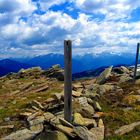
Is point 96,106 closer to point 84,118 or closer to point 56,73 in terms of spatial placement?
point 84,118

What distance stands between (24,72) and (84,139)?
44.3m

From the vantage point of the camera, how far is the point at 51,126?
18.4 metres

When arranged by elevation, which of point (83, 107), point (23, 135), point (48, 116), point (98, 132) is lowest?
point (98, 132)

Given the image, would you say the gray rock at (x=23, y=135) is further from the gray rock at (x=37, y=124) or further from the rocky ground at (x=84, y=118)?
the gray rock at (x=37, y=124)

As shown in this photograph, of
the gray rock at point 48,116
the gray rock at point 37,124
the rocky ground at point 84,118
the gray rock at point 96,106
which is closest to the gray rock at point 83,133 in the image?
the rocky ground at point 84,118

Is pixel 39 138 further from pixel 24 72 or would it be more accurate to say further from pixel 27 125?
pixel 24 72

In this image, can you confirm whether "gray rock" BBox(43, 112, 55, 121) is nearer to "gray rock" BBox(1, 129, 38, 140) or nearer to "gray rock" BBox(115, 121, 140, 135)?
"gray rock" BBox(1, 129, 38, 140)

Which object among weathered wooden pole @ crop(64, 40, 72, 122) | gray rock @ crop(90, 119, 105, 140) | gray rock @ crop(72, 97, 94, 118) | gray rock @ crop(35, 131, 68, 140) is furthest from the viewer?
gray rock @ crop(72, 97, 94, 118)

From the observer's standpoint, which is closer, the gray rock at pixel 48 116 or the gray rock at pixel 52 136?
the gray rock at pixel 52 136

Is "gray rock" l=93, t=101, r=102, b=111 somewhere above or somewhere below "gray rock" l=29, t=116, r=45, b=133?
above

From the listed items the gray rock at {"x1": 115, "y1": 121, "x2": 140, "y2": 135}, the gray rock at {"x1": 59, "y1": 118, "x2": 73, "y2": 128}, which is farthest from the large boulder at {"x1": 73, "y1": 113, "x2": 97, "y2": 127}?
the gray rock at {"x1": 115, "y1": 121, "x2": 140, "y2": 135}

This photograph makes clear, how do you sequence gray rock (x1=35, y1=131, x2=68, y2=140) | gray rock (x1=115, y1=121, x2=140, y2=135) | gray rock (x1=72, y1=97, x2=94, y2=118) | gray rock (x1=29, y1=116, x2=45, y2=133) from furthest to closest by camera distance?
gray rock (x1=72, y1=97, x2=94, y2=118) < gray rock (x1=115, y1=121, x2=140, y2=135) < gray rock (x1=29, y1=116, x2=45, y2=133) < gray rock (x1=35, y1=131, x2=68, y2=140)

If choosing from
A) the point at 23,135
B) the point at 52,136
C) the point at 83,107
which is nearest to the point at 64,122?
the point at 52,136

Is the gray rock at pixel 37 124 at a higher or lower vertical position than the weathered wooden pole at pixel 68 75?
lower
